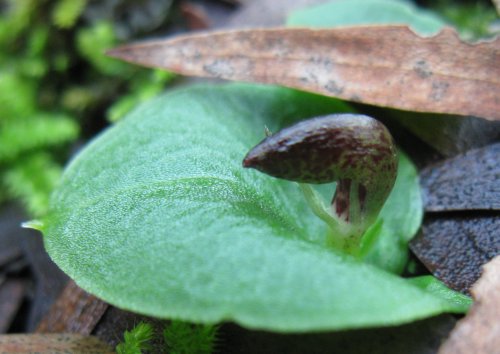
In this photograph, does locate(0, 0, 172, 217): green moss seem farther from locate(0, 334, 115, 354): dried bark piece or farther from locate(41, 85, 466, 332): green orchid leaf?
locate(0, 334, 115, 354): dried bark piece

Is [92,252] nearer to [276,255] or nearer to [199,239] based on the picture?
[199,239]

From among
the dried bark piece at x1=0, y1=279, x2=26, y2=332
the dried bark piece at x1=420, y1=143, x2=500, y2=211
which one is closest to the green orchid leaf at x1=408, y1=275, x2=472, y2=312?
the dried bark piece at x1=420, y1=143, x2=500, y2=211

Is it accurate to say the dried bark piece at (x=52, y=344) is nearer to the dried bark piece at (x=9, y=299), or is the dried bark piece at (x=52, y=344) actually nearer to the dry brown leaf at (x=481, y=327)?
the dried bark piece at (x=9, y=299)

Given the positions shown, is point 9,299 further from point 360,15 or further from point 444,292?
point 360,15

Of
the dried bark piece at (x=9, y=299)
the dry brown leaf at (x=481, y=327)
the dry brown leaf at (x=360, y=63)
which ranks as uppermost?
the dry brown leaf at (x=360, y=63)

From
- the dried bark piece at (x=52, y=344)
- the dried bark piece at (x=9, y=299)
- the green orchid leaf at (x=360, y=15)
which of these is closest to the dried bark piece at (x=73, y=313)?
→ the dried bark piece at (x=52, y=344)

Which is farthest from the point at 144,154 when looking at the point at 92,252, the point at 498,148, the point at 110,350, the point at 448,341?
the point at 498,148
